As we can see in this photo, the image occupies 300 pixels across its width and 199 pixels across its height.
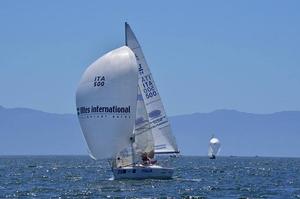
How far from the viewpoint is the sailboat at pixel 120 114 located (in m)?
63.9

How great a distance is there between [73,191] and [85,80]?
795cm

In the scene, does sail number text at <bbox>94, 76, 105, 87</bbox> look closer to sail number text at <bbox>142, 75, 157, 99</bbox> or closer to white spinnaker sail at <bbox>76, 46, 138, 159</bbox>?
white spinnaker sail at <bbox>76, 46, 138, 159</bbox>

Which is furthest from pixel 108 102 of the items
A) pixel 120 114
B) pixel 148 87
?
pixel 148 87

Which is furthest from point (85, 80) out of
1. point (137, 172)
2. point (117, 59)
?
point (137, 172)

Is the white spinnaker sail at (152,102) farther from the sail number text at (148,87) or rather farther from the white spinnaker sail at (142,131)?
the white spinnaker sail at (142,131)

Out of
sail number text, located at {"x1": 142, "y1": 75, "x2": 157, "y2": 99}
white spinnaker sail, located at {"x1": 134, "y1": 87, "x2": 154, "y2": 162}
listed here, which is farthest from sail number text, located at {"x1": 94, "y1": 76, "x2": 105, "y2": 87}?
sail number text, located at {"x1": 142, "y1": 75, "x2": 157, "y2": 99}

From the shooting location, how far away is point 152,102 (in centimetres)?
6794

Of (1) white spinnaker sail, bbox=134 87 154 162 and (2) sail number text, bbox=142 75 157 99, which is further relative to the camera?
(2) sail number text, bbox=142 75 157 99

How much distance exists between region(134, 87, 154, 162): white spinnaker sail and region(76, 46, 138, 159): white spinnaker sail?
1584 mm

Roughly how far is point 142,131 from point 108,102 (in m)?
4.26

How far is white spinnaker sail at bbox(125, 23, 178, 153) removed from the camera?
→ 6775cm

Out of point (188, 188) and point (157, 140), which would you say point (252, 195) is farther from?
point (157, 140)

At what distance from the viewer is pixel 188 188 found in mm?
63062

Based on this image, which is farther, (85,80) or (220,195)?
(85,80)
